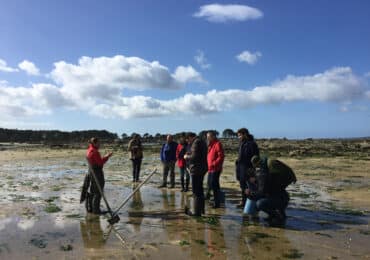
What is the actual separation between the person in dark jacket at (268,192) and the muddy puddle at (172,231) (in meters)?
0.37

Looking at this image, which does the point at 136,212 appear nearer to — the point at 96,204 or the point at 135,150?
→ the point at 96,204

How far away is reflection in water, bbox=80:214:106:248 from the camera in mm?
7359

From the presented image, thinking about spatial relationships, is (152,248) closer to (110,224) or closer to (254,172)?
(110,224)

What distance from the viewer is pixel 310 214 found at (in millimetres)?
10031

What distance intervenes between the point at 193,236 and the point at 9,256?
346 cm

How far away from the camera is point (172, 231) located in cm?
826

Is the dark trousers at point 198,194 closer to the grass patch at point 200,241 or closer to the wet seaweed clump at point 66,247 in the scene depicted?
the grass patch at point 200,241

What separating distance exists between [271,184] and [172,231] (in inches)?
102

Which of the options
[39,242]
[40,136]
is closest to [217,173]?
[39,242]

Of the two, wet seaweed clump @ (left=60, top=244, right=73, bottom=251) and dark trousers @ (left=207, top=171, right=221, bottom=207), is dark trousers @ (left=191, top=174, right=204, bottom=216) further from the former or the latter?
wet seaweed clump @ (left=60, top=244, right=73, bottom=251)

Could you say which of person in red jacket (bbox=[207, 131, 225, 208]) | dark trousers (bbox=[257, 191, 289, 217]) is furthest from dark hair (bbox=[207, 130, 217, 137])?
dark trousers (bbox=[257, 191, 289, 217])

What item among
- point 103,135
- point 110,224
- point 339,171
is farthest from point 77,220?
point 103,135

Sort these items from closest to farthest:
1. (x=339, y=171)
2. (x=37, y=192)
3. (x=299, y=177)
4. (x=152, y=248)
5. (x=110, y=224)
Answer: (x=152, y=248)
(x=110, y=224)
(x=37, y=192)
(x=299, y=177)
(x=339, y=171)

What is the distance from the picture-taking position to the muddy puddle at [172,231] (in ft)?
22.6
